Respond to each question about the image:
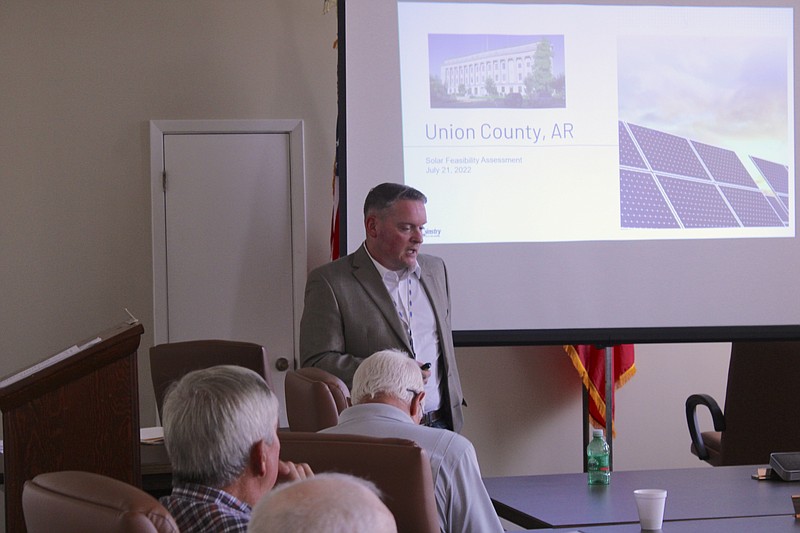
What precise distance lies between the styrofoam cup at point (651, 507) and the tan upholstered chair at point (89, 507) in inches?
60.0

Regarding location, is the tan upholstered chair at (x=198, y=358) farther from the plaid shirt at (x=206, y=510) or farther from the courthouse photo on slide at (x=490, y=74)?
the plaid shirt at (x=206, y=510)

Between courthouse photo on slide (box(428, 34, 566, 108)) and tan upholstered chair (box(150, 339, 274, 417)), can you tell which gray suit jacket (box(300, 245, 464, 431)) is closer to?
tan upholstered chair (box(150, 339, 274, 417))

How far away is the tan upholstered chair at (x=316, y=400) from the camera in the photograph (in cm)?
275

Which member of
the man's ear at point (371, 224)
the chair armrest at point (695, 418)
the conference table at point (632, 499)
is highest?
the man's ear at point (371, 224)

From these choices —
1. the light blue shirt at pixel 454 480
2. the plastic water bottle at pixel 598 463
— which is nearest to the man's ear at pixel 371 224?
the plastic water bottle at pixel 598 463

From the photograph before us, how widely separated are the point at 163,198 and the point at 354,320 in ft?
5.70

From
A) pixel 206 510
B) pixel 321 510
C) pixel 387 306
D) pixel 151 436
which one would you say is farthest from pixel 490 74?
pixel 321 510

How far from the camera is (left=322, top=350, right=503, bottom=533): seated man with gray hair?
2221mm

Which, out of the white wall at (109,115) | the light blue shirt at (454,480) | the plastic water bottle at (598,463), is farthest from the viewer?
the white wall at (109,115)

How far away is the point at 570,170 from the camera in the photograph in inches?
186

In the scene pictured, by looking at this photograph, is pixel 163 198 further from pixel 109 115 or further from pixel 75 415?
pixel 75 415

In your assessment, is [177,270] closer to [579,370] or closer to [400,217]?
[400,217]

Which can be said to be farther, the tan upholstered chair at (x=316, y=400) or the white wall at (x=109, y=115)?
the white wall at (x=109, y=115)

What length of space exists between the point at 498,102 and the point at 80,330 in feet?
8.16
